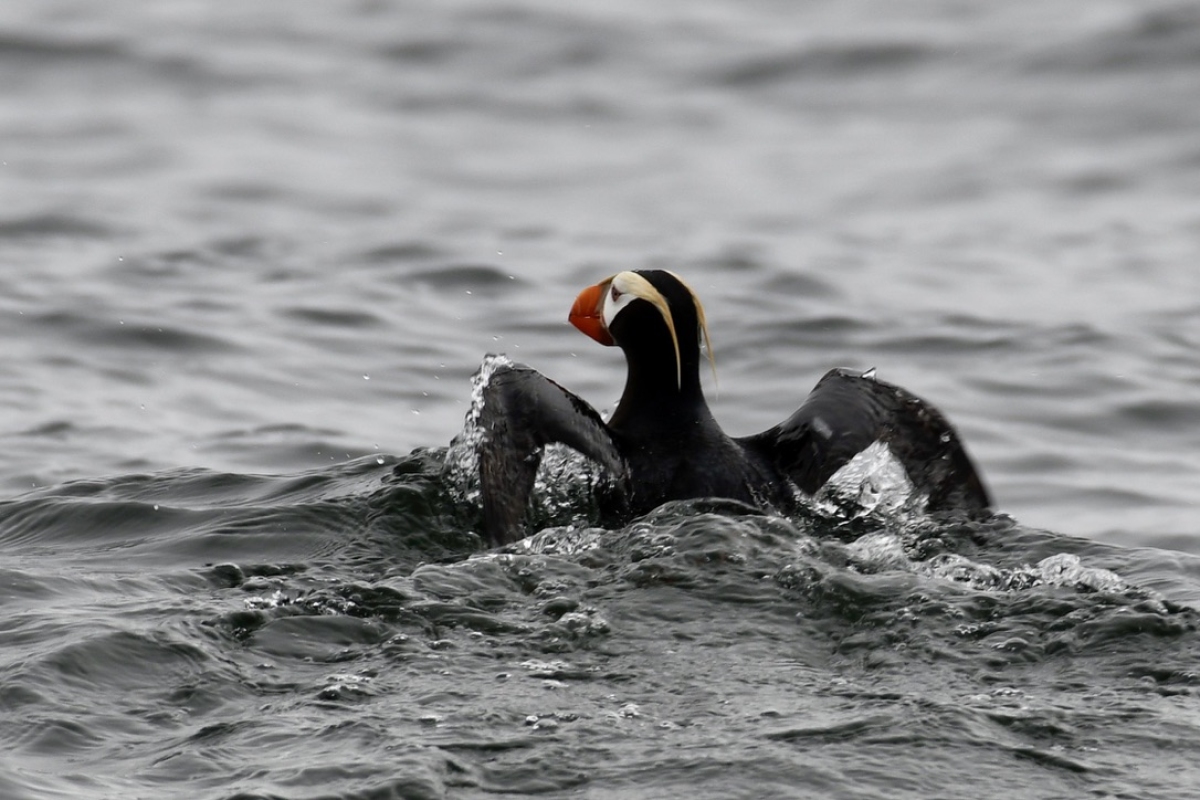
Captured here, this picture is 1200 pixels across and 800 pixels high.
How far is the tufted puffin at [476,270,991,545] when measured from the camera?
6066mm

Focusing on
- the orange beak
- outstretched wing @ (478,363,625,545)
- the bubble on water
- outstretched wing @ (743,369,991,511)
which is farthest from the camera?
the orange beak

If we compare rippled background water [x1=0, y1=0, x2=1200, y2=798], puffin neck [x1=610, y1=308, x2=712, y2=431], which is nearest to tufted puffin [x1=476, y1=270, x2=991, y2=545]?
puffin neck [x1=610, y1=308, x2=712, y2=431]

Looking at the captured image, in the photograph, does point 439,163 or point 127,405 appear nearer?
point 127,405

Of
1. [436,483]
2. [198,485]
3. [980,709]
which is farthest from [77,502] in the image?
[980,709]

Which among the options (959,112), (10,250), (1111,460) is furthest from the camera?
(959,112)

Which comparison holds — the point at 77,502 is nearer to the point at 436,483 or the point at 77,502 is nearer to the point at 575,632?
the point at 436,483

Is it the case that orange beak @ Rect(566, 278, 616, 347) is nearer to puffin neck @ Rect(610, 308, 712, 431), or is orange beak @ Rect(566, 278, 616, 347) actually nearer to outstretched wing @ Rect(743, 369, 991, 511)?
puffin neck @ Rect(610, 308, 712, 431)

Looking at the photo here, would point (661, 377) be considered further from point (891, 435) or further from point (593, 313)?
point (891, 435)

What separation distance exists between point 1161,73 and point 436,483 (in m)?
11.8

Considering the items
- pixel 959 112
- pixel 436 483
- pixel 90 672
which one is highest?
pixel 959 112

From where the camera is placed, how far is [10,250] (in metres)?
12.2

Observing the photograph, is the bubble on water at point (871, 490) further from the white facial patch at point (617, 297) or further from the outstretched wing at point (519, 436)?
the white facial patch at point (617, 297)

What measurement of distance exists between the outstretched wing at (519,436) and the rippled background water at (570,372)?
0.30 meters

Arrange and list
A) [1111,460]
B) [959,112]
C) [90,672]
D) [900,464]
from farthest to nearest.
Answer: [959,112]
[1111,460]
[900,464]
[90,672]
